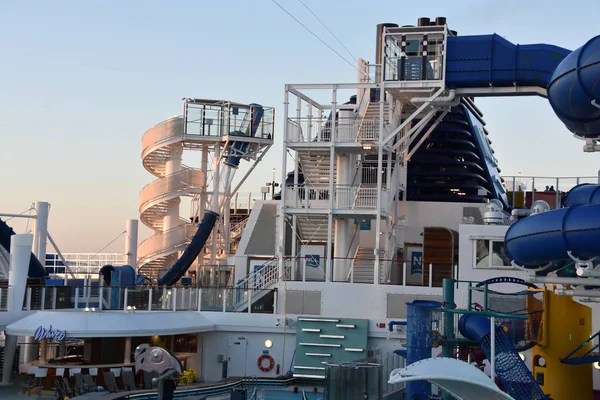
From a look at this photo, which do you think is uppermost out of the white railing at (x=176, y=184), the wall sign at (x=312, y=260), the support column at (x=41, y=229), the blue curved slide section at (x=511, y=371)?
the white railing at (x=176, y=184)

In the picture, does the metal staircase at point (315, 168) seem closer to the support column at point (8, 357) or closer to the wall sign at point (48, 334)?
the wall sign at point (48, 334)

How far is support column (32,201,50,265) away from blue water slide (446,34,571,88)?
15534mm

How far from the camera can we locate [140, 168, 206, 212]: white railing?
40594 mm

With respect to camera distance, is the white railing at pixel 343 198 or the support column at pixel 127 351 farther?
the white railing at pixel 343 198

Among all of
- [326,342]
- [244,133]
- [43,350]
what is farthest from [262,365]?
[244,133]

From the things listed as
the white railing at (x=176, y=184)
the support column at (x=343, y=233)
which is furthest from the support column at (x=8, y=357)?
the white railing at (x=176, y=184)

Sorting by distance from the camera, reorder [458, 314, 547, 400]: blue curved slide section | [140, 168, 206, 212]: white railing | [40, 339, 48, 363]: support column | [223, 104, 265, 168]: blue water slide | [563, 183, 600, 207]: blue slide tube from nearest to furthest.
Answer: [458, 314, 547, 400]: blue curved slide section, [563, 183, 600, 207]: blue slide tube, [40, 339, 48, 363]: support column, [223, 104, 265, 168]: blue water slide, [140, 168, 206, 212]: white railing

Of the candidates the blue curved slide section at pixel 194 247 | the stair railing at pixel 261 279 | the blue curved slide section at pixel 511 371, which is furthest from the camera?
the blue curved slide section at pixel 194 247

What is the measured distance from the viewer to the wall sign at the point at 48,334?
27.3m

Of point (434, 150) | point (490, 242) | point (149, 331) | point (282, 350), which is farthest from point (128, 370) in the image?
point (434, 150)

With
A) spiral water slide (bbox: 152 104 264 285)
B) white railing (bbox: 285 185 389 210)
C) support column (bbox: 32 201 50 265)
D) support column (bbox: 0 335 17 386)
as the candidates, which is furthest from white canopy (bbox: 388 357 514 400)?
spiral water slide (bbox: 152 104 264 285)

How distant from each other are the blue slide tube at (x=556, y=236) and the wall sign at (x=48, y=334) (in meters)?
14.2

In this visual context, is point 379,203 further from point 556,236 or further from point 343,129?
point 556,236

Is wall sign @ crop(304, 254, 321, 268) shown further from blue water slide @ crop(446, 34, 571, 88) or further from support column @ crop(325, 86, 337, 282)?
blue water slide @ crop(446, 34, 571, 88)
